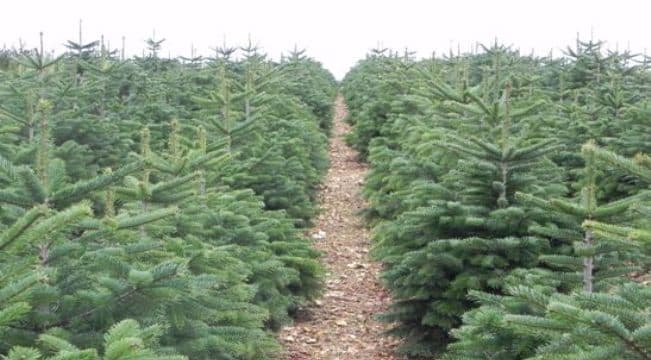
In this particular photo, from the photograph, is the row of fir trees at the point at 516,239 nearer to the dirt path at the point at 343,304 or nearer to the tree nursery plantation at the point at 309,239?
the tree nursery plantation at the point at 309,239

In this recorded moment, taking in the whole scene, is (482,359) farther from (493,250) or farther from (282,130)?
(282,130)

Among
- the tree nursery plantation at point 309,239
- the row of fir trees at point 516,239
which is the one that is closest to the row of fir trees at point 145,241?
Result: the tree nursery plantation at point 309,239

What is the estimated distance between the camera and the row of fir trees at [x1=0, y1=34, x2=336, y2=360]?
354cm

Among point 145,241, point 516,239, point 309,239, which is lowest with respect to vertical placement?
point 309,239

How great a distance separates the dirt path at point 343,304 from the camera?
8.12 meters

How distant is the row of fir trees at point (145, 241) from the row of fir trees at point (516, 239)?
1565 millimetres

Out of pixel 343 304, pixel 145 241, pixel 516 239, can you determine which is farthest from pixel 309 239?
pixel 145 241

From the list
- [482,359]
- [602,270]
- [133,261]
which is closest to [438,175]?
[602,270]

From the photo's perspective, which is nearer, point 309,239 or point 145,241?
point 145,241

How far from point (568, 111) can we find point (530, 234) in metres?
8.52

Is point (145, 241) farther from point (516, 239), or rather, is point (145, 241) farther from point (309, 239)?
point (309, 239)

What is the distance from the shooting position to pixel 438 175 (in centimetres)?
862

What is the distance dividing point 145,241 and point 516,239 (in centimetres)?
381

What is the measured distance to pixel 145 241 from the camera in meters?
4.29
